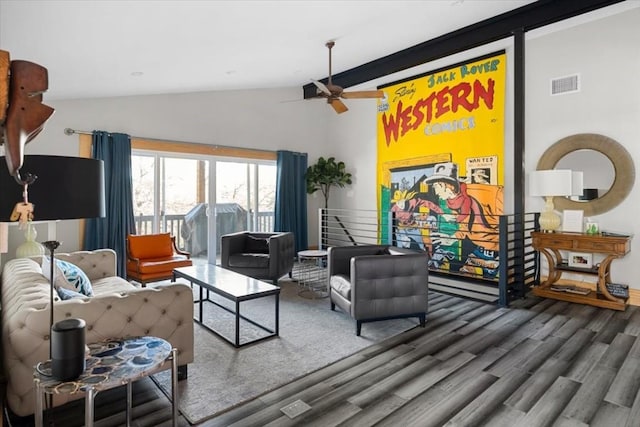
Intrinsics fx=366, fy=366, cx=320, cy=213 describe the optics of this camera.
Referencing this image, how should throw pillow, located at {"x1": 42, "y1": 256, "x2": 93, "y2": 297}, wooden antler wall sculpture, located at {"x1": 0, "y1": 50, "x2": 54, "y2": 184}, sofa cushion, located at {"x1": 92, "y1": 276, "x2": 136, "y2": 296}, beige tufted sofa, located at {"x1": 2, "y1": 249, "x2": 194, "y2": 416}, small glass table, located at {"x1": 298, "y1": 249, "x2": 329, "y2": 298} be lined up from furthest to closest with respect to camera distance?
small glass table, located at {"x1": 298, "y1": 249, "x2": 329, "y2": 298}, sofa cushion, located at {"x1": 92, "y1": 276, "x2": 136, "y2": 296}, throw pillow, located at {"x1": 42, "y1": 256, "x2": 93, "y2": 297}, beige tufted sofa, located at {"x1": 2, "y1": 249, "x2": 194, "y2": 416}, wooden antler wall sculpture, located at {"x1": 0, "y1": 50, "x2": 54, "y2": 184}

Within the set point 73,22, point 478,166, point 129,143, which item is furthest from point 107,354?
point 478,166

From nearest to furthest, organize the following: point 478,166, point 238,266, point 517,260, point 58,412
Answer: point 58,412, point 517,260, point 238,266, point 478,166

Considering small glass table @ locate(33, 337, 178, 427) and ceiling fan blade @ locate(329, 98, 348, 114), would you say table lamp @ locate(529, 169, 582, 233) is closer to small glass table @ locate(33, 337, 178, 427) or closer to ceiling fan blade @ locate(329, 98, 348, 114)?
ceiling fan blade @ locate(329, 98, 348, 114)

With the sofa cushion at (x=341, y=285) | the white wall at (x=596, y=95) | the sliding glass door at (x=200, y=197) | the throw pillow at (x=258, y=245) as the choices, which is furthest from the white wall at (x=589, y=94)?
the sliding glass door at (x=200, y=197)

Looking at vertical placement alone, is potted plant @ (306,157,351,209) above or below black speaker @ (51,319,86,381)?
above

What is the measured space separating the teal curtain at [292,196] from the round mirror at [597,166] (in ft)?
13.9

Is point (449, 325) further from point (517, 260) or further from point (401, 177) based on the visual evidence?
point (401, 177)

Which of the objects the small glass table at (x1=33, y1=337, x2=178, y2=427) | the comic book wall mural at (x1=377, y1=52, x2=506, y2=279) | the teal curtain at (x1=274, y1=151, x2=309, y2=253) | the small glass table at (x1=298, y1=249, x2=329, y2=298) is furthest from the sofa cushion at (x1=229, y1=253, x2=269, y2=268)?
the small glass table at (x1=33, y1=337, x2=178, y2=427)

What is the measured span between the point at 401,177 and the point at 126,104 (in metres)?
4.47

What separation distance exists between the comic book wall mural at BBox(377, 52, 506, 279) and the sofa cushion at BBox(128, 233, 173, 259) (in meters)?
3.37

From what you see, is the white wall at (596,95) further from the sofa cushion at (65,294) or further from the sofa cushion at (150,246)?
the sofa cushion at (65,294)

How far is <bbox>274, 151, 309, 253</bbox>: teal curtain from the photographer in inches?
276

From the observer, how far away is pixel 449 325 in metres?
3.54

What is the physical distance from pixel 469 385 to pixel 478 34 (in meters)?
4.38
